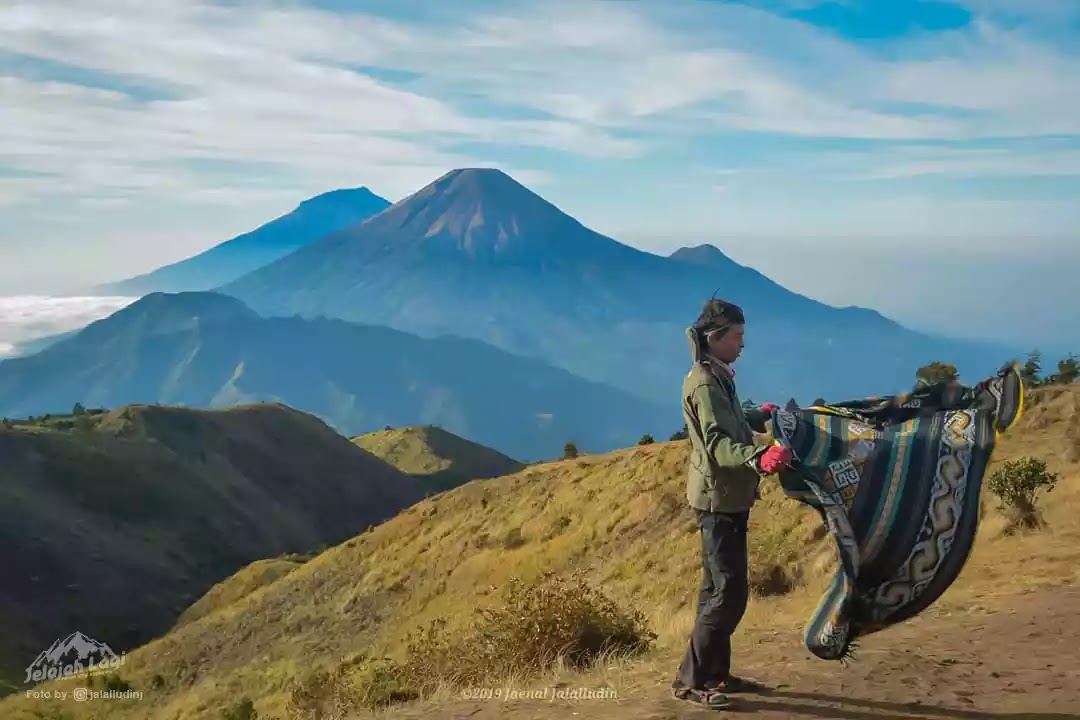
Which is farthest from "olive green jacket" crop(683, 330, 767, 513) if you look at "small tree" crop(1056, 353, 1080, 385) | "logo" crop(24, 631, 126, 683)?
"logo" crop(24, 631, 126, 683)

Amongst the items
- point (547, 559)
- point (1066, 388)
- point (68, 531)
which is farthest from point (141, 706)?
point (68, 531)

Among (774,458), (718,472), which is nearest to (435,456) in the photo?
(718,472)

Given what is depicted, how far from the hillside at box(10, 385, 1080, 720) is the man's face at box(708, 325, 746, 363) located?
112 inches

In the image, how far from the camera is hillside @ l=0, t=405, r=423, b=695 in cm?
5825

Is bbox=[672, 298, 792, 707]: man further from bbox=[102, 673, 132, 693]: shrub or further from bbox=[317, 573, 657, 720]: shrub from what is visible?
bbox=[102, 673, 132, 693]: shrub

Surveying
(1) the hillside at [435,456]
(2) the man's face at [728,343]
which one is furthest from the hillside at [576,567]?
(1) the hillside at [435,456]

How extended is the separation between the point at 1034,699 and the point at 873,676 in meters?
1.22

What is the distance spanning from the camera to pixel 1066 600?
31.5 ft

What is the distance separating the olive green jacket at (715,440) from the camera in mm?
6152

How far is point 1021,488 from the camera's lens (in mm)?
13625

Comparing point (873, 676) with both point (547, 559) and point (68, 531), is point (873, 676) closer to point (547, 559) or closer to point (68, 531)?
point (547, 559)

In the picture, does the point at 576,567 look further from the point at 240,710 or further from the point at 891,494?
the point at 891,494

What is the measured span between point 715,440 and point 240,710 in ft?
55.9

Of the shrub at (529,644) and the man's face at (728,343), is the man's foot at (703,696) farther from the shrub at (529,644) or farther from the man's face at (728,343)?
the man's face at (728,343)
